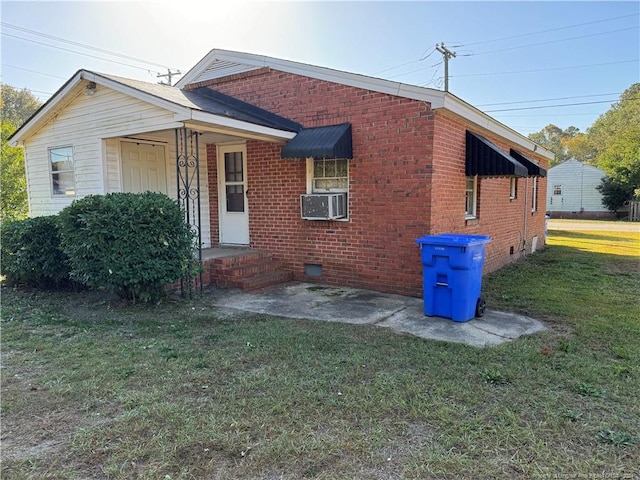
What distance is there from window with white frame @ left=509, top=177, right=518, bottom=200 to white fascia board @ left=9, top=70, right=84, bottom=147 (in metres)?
10.3

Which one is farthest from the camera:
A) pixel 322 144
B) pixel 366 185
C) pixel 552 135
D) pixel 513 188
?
pixel 552 135

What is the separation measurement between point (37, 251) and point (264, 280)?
393 cm

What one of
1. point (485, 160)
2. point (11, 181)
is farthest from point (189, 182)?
point (11, 181)

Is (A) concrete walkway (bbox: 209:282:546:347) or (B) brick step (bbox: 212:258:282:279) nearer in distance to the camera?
(A) concrete walkway (bbox: 209:282:546:347)

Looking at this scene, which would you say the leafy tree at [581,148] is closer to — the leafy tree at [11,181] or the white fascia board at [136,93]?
the leafy tree at [11,181]

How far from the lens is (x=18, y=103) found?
3706cm

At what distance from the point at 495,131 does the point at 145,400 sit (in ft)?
28.5

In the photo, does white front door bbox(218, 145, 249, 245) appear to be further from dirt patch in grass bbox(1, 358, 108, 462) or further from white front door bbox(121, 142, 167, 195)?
dirt patch in grass bbox(1, 358, 108, 462)

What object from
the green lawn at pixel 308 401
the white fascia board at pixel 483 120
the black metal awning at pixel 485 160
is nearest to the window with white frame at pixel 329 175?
the white fascia board at pixel 483 120

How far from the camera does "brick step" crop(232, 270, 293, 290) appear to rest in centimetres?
736

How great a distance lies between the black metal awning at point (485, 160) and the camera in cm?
751

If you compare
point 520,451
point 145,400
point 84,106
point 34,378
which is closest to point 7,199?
point 84,106

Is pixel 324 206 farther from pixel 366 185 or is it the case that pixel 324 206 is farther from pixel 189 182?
pixel 189 182

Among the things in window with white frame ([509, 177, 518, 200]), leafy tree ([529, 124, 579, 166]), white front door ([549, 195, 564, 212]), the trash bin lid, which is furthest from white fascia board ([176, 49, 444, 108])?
leafy tree ([529, 124, 579, 166])
